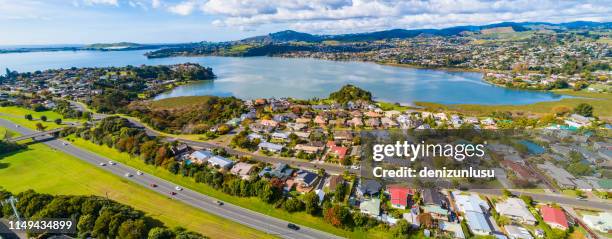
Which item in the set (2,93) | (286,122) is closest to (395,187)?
(286,122)

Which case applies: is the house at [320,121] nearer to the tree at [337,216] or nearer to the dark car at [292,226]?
the tree at [337,216]

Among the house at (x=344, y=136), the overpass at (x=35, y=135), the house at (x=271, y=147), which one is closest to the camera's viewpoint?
the house at (x=271, y=147)

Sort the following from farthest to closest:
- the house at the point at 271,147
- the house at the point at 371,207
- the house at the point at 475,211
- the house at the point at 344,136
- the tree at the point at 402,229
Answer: the house at the point at 344,136
the house at the point at 271,147
the house at the point at 371,207
the house at the point at 475,211
the tree at the point at 402,229

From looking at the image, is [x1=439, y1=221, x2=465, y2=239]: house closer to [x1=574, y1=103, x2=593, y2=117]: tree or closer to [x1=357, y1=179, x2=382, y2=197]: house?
[x1=357, y1=179, x2=382, y2=197]: house

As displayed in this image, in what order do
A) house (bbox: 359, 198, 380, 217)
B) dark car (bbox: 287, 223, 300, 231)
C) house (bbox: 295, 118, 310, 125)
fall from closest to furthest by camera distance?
dark car (bbox: 287, 223, 300, 231) → house (bbox: 359, 198, 380, 217) → house (bbox: 295, 118, 310, 125)

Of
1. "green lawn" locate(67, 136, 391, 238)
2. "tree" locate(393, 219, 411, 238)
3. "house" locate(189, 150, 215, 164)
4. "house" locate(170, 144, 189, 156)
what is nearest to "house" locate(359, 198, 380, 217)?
"green lawn" locate(67, 136, 391, 238)

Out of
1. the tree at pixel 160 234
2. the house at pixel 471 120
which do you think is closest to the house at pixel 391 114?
the house at pixel 471 120
